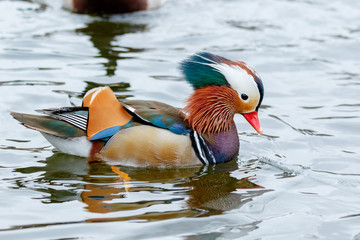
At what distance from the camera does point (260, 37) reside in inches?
412

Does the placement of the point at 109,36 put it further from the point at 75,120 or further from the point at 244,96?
the point at 244,96

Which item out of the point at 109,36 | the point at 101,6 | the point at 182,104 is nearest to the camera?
the point at 182,104

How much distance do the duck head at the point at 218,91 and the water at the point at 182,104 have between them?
16.6 inches

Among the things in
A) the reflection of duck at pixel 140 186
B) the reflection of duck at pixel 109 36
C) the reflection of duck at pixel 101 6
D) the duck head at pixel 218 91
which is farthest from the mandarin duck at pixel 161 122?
the reflection of duck at pixel 101 6

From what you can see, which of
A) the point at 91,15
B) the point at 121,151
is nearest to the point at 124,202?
the point at 121,151

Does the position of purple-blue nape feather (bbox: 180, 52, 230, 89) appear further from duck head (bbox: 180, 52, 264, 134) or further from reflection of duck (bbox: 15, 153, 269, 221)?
reflection of duck (bbox: 15, 153, 269, 221)

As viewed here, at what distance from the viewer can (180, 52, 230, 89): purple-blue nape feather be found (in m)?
6.12

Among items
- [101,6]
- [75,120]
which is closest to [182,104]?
[75,120]

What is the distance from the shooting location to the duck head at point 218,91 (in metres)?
6.13

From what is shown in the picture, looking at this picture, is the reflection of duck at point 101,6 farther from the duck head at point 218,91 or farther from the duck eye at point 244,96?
the duck eye at point 244,96

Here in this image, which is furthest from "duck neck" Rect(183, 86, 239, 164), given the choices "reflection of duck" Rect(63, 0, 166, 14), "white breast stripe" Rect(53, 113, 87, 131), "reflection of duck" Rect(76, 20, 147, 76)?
"reflection of duck" Rect(63, 0, 166, 14)

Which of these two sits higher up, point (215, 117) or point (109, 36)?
point (109, 36)

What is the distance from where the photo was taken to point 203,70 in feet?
20.3

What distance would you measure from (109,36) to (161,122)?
4.37m
